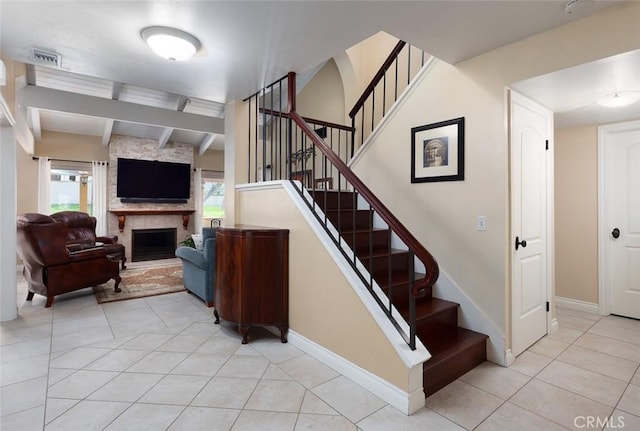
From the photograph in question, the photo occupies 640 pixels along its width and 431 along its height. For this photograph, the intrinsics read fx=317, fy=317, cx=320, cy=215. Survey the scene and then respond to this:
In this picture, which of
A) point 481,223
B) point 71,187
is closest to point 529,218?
point 481,223

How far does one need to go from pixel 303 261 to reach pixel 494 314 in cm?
161

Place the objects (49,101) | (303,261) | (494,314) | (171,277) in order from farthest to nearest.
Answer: (171,277), (49,101), (303,261), (494,314)

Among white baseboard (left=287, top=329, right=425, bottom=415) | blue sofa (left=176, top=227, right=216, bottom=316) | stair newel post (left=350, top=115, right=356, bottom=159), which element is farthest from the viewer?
stair newel post (left=350, top=115, right=356, bottom=159)

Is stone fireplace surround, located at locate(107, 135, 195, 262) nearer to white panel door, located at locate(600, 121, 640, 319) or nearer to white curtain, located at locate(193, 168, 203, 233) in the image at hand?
white curtain, located at locate(193, 168, 203, 233)

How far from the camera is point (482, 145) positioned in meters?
2.59

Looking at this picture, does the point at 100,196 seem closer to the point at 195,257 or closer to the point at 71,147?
the point at 71,147

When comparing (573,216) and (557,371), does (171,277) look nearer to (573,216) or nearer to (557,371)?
(557,371)

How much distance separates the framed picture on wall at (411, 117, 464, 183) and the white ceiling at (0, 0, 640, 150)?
58 cm

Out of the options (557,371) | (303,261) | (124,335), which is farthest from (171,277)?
(557,371)

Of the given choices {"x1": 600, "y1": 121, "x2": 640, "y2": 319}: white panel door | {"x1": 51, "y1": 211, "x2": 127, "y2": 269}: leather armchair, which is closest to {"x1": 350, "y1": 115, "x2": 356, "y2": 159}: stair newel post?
{"x1": 600, "y1": 121, "x2": 640, "y2": 319}: white panel door

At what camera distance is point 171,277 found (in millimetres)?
5598

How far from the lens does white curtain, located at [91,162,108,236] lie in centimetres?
692

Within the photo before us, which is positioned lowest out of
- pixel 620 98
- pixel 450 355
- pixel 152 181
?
pixel 450 355

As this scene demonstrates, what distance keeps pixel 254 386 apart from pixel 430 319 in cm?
142
